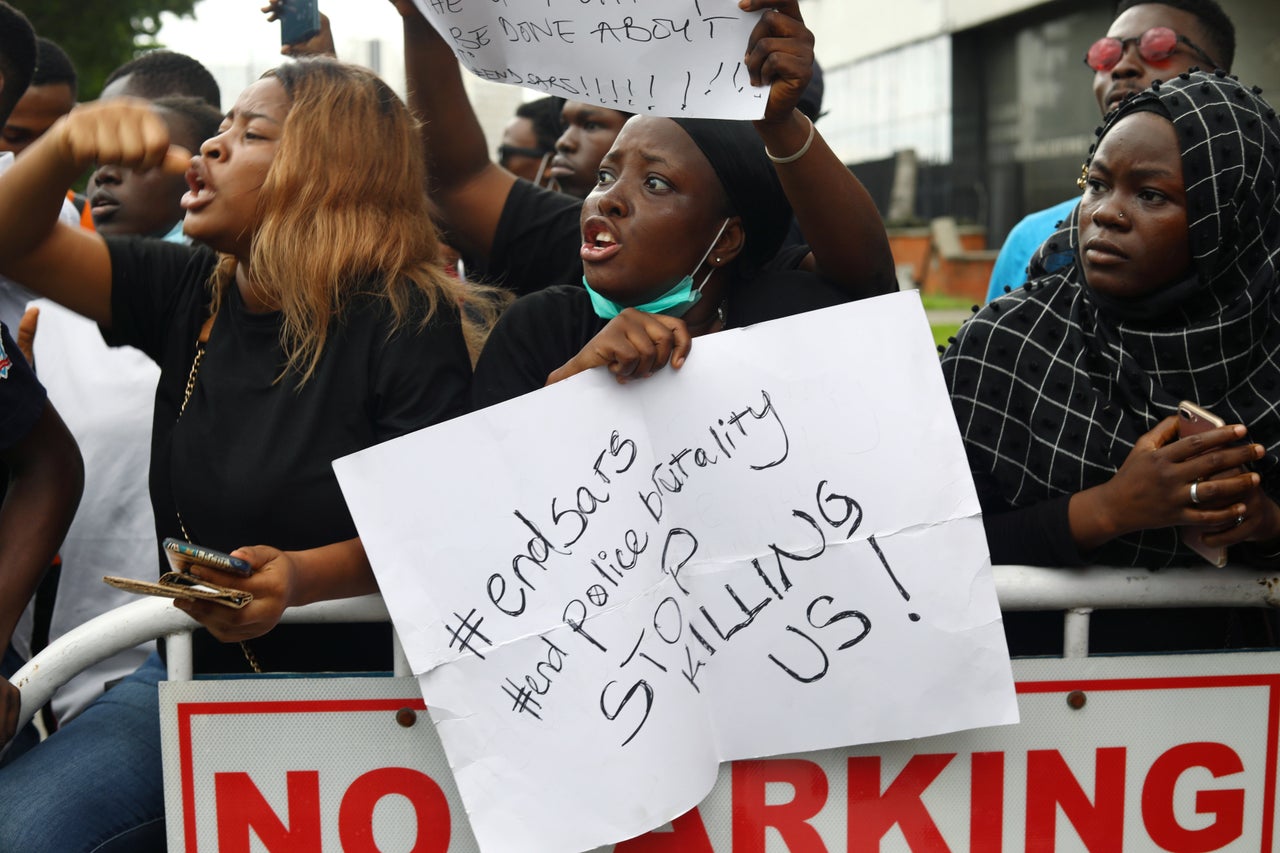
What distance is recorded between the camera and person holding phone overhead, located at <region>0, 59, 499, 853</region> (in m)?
2.14

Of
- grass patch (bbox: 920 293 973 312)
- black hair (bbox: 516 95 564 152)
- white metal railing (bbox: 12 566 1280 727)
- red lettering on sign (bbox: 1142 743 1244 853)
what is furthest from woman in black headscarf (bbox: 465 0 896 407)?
grass patch (bbox: 920 293 973 312)

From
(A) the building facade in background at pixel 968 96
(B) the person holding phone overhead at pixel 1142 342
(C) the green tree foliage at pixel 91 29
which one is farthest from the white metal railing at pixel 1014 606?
(A) the building facade in background at pixel 968 96

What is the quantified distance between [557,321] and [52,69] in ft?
9.32

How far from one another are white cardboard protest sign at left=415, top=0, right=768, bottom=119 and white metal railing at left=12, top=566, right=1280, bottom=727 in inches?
31.8

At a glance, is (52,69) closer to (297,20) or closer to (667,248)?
(297,20)

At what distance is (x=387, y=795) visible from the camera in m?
2.00

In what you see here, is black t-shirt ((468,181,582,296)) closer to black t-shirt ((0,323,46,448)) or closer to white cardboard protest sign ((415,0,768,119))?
white cardboard protest sign ((415,0,768,119))

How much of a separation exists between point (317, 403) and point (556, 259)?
2.79 ft

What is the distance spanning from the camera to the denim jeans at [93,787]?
6.66ft

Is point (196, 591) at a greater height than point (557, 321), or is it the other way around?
point (557, 321)

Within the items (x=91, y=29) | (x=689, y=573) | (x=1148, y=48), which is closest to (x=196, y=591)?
(x=689, y=573)

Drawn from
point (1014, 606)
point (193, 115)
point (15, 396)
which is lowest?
point (1014, 606)

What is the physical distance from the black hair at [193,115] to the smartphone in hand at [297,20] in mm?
1083

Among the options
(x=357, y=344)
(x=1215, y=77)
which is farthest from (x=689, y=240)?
(x=1215, y=77)
